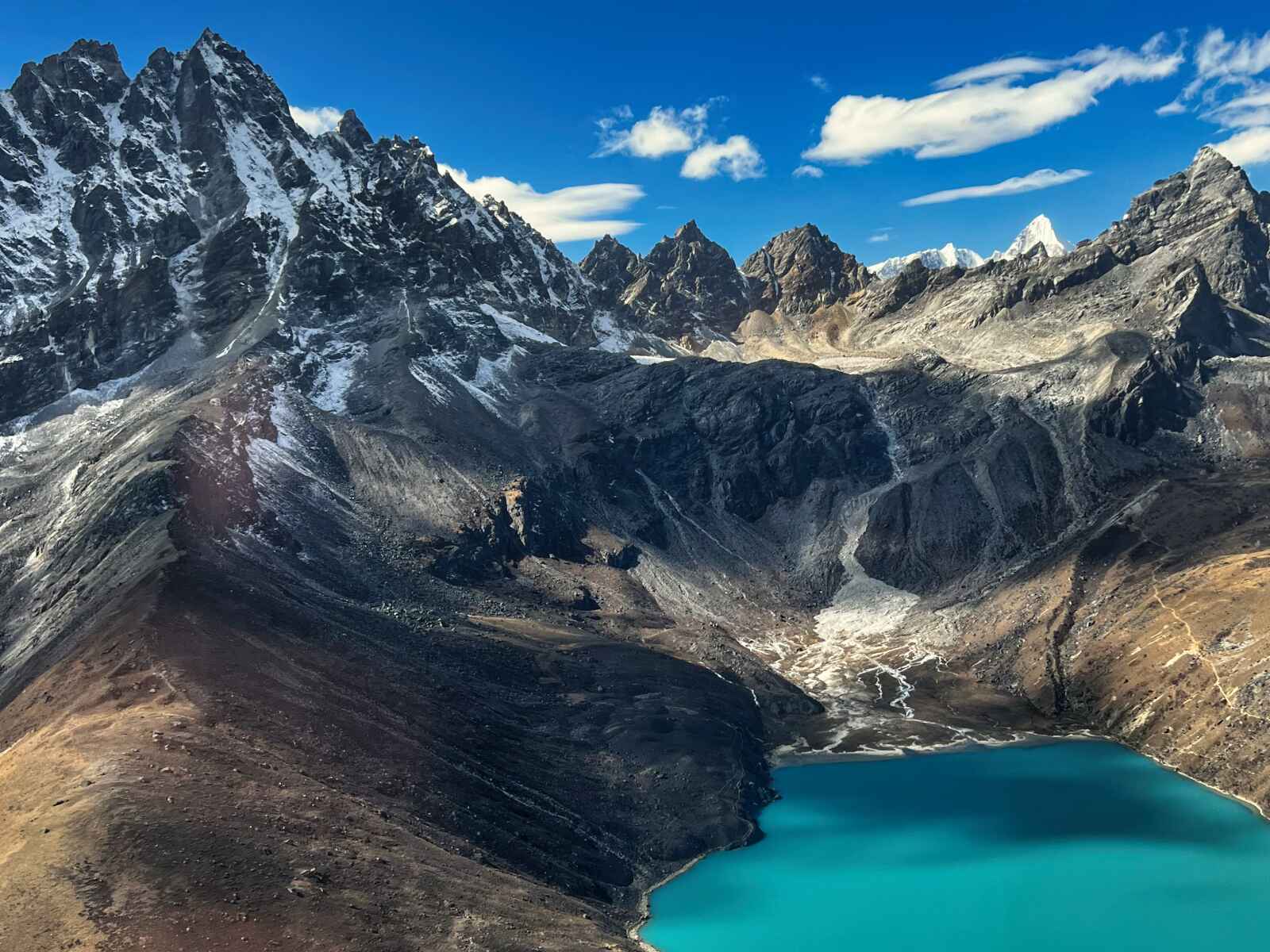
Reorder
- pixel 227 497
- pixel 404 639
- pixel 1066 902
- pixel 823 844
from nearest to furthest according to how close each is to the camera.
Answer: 1. pixel 1066 902
2. pixel 823 844
3. pixel 404 639
4. pixel 227 497

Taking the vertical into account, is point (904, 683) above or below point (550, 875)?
above

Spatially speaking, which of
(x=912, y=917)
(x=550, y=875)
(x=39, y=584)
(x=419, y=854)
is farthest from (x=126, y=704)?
(x=912, y=917)

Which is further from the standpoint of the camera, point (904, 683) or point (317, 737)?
point (904, 683)

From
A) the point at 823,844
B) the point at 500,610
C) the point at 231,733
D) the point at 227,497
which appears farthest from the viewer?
the point at 500,610

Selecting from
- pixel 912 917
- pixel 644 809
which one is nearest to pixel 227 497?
pixel 644 809

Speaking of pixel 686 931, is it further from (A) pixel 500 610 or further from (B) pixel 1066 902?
(A) pixel 500 610

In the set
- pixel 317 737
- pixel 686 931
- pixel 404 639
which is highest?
pixel 404 639

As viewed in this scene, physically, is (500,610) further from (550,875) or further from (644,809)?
(550,875)
